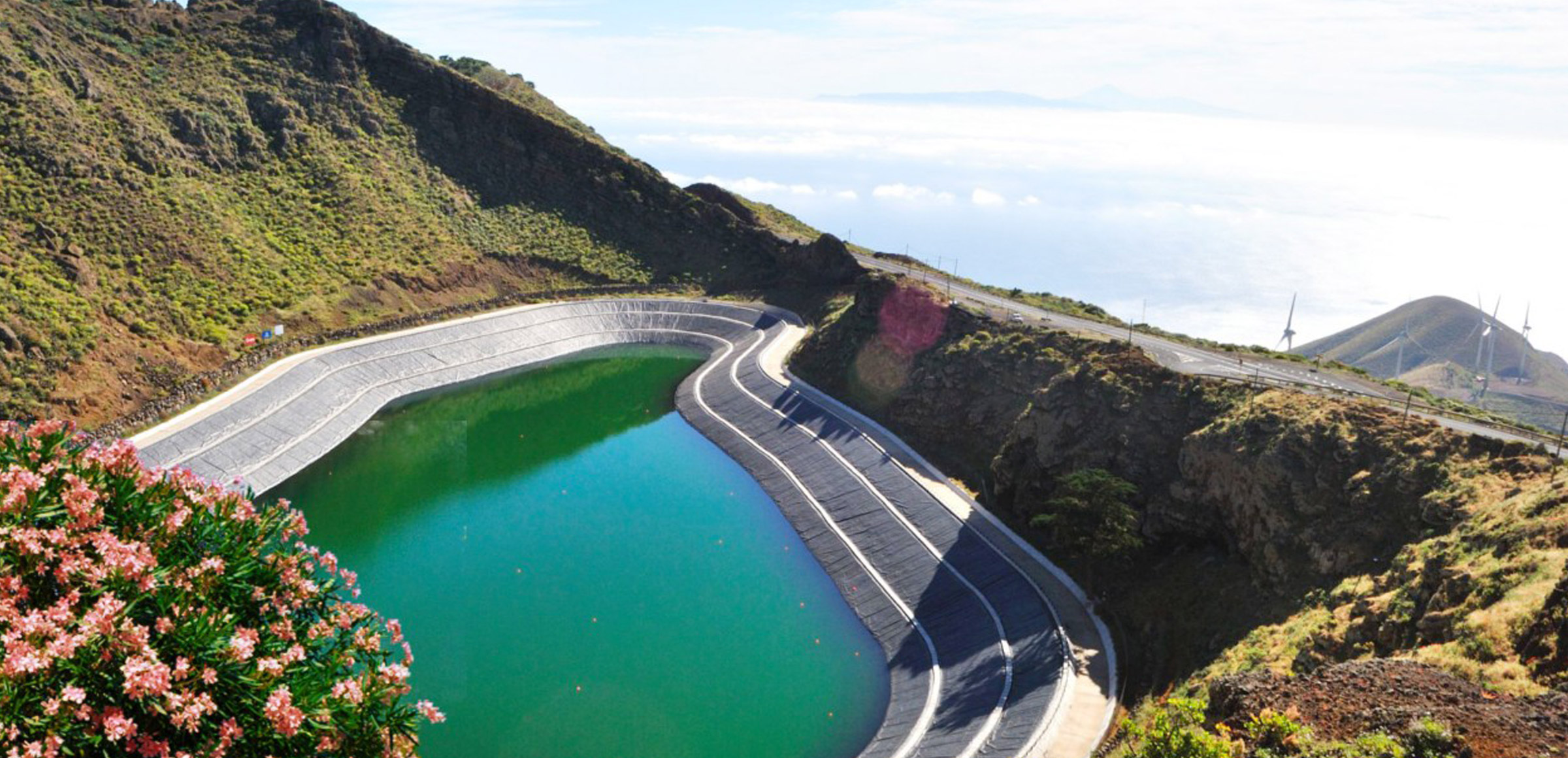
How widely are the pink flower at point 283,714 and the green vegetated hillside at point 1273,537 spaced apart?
17584 millimetres

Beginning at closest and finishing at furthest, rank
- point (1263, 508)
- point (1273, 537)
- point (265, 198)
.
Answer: point (1273, 537) < point (1263, 508) < point (265, 198)

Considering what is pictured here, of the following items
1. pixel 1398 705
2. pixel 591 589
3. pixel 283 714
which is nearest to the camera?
pixel 283 714

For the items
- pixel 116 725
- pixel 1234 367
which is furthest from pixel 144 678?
pixel 1234 367

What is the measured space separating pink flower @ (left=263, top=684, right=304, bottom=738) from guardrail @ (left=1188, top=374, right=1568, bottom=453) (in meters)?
47.3

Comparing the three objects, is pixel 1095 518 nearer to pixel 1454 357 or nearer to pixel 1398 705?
pixel 1398 705

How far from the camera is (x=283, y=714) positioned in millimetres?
15031

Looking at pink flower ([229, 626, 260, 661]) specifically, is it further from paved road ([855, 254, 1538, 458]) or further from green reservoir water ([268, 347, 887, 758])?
paved road ([855, 254, 1538, 458])

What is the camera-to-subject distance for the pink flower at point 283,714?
14969 mm

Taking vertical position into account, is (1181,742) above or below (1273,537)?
below

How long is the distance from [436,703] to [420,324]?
5922cm

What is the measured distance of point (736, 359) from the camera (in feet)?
298

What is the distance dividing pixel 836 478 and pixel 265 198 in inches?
2703

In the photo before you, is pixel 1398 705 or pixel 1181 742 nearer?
pixel 1181 742

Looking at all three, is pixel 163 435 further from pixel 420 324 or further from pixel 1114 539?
pixel 1114 539
